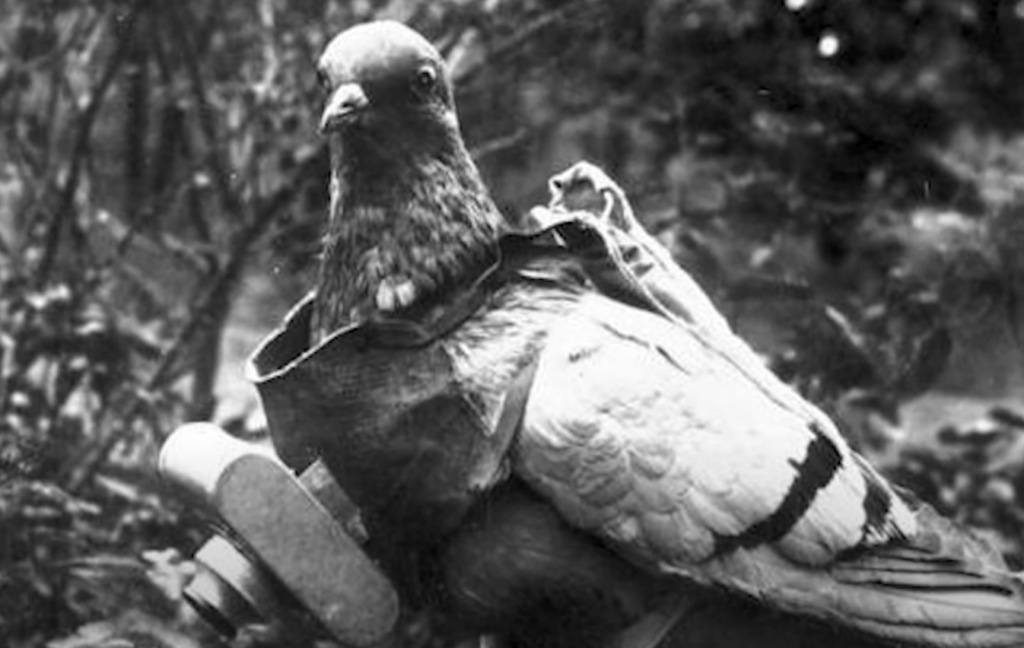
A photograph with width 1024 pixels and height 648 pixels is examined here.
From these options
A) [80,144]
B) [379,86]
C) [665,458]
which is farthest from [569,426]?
[80,144]

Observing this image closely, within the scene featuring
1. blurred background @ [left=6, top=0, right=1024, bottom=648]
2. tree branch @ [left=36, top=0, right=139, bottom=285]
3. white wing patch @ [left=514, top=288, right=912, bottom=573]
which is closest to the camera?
white wing patch @ [left=514, top=288, right=912, bottom=573]

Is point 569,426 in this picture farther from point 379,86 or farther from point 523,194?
point 523,194

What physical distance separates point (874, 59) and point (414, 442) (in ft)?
8.33

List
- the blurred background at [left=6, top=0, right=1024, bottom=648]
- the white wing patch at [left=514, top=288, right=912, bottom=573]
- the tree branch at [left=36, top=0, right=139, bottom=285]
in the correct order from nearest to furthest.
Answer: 1. the white wing patch at [left=514, top=288, right=912, bottom=573]
2. the blurred background at [left=6, top=0, right=1024, bottom=648]
3. the tree branch at [left=36, top=0, right=139, bottom=285]

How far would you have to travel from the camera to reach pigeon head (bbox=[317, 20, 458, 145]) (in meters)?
1.68

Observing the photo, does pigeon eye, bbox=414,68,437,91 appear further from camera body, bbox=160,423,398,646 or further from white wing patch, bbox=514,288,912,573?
camera body, bbox=160,423,398,646

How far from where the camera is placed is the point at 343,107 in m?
1.67

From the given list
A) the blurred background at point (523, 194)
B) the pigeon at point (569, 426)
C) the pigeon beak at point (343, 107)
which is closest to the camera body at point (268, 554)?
the pigeon at point (569, 426)

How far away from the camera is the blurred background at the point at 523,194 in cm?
345

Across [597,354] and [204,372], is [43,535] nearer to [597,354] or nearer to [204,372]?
[204,372]

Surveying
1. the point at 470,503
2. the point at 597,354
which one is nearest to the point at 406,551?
the point at 470,503

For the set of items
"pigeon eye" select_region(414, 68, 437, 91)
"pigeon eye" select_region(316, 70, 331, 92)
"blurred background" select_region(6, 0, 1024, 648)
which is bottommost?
"blurred background" select_region(6, 0, 1024, 648)

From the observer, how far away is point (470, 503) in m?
1.68

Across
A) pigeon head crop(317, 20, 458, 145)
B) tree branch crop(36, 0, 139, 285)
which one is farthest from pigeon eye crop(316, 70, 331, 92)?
tree branch crop(36, 0, 139, 285)
